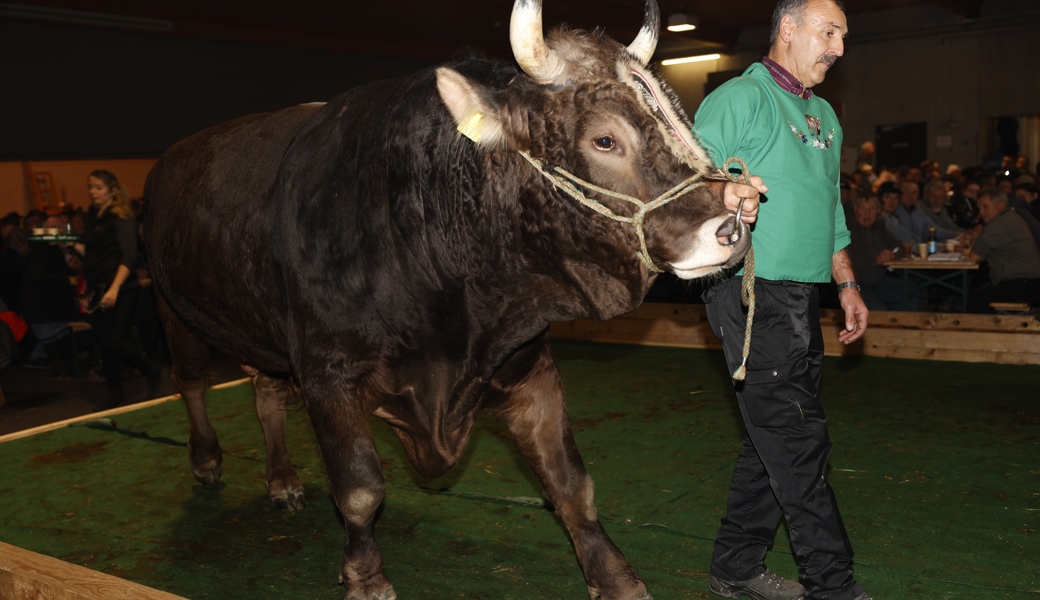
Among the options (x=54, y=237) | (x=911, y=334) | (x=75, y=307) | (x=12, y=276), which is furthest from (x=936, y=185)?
(x=12, y=276)

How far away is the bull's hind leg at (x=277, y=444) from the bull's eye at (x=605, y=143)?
2841 mm

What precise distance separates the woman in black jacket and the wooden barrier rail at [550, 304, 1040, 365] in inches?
185

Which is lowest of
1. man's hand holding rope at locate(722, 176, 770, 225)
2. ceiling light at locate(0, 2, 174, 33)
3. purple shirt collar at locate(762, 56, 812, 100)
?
man's hand holding rope at locate(722, 176, 770, 225)

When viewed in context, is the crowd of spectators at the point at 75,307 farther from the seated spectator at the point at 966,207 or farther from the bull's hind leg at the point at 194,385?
the seated spectator at the point at 966,207

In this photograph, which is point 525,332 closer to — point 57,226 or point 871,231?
point 871,231

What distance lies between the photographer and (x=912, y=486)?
476cm

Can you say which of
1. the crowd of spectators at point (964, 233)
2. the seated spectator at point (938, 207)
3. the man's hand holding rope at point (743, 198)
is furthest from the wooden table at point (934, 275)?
the man's hand holding rope at point (743, 198)

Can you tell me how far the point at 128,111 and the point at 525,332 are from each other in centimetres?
1541

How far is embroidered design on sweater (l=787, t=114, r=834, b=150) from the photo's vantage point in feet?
10.4

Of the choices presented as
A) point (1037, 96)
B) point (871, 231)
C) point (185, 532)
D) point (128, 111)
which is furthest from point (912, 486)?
point (1037, 96)

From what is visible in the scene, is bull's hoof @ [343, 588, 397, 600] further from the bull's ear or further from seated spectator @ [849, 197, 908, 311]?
seated spectator @ [849, 197, 908, 311]

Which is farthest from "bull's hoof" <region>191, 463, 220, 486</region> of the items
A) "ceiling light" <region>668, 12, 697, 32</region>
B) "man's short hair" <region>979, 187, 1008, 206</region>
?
"ceiling light" <region>668, 12, 697, 32</region>

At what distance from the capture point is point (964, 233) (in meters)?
11.4

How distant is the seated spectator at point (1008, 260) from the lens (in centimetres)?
891
